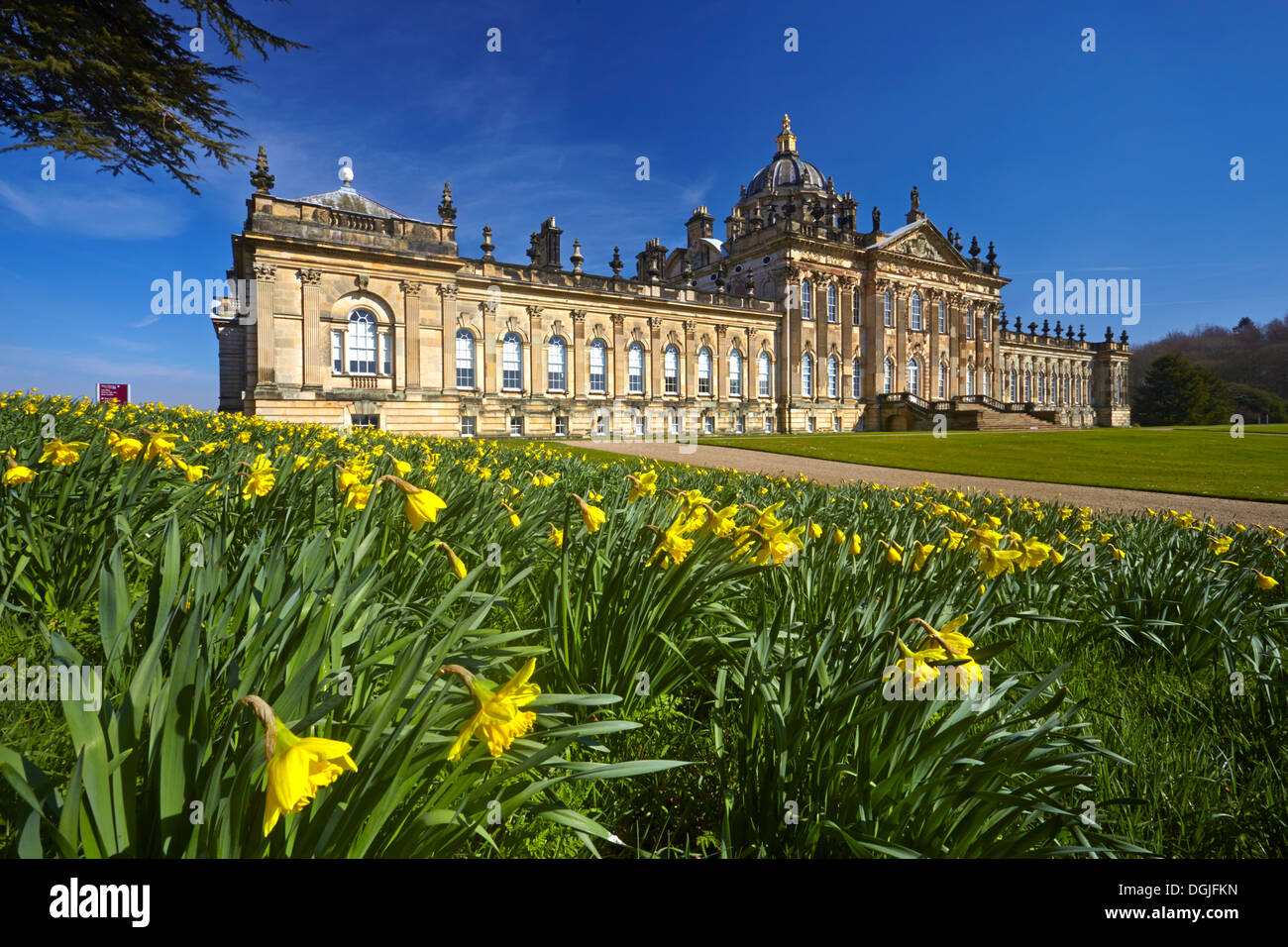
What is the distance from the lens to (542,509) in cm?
343

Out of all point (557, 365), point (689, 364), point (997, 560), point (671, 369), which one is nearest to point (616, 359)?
point (557, 365)

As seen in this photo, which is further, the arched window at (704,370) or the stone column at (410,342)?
the arched window at (704,370)

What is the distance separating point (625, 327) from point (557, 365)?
4.78 metres

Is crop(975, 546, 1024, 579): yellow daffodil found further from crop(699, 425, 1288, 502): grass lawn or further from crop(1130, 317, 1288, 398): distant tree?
crop(1130, 317, 1288, 398): distant tree

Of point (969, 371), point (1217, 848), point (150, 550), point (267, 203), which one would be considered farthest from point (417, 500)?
point (969, 371)

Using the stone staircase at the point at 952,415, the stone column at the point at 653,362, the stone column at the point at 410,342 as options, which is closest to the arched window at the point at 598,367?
the stone column at the point at 653,362

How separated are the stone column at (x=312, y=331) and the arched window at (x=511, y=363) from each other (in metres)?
8.77

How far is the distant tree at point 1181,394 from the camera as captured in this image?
63.7 metres

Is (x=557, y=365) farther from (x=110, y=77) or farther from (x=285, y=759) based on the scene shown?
(x=285, y=759)

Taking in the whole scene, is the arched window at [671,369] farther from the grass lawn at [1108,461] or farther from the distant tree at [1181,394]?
the distant tree at [1181,394]

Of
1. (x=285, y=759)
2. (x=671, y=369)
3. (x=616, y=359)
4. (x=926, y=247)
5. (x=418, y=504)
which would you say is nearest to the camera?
(x=285, y=759)

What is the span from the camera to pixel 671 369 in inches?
1411

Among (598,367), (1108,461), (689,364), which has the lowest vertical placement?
(1108,461)

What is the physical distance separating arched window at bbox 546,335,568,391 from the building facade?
76 millimetres
